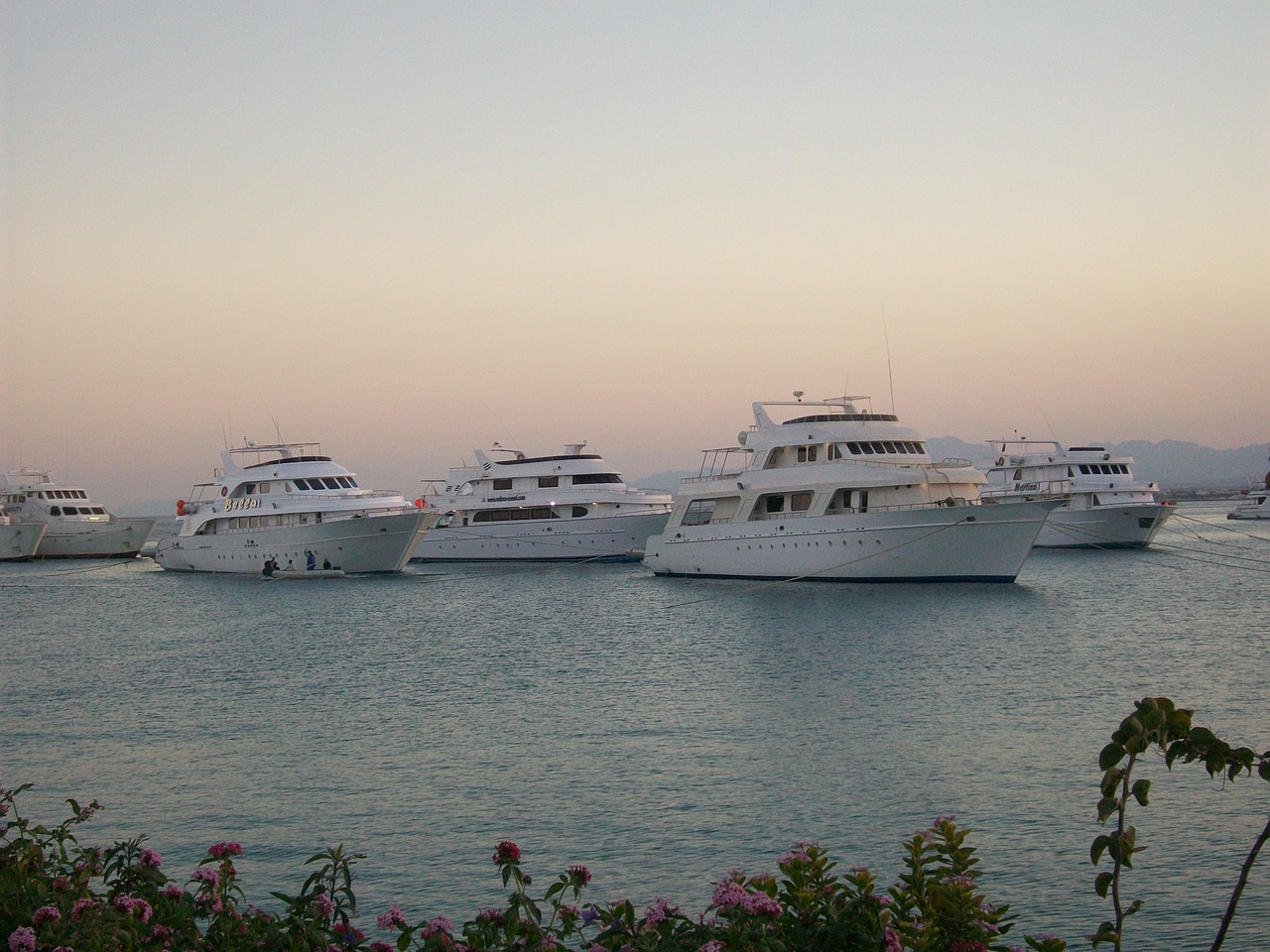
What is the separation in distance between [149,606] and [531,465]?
74.9 feet

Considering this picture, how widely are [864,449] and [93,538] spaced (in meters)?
57.7

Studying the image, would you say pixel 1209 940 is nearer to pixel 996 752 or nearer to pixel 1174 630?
pixel 996 752

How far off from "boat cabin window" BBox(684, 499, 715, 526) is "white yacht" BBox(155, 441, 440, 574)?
45.8 feet

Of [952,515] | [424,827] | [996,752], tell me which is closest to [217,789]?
[424,827]

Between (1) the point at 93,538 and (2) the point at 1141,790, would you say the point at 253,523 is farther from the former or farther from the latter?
(2) the point at 1141,790

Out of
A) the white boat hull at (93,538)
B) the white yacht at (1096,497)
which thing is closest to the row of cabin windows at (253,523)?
the white boat hull at (93,538)

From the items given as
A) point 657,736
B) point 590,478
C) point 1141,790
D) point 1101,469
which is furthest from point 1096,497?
point 1141,790

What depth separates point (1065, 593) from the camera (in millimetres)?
40625

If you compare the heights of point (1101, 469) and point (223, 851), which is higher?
point (1101, 469)

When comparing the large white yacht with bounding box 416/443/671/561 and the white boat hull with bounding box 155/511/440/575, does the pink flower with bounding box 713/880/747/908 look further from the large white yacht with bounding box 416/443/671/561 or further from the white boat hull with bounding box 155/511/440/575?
the large white yacht with bounding box 416/443/671/561

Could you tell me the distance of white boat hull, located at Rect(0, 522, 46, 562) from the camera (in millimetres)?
74312

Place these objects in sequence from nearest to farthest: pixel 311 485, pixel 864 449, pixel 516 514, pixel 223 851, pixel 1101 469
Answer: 1. pixel 223 851
2. pixel 864 449
3. pixel 311 485
4. pixel 516 514
5. pixel 1101 469

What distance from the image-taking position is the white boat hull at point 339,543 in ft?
176

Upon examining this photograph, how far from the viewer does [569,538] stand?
201 ft
